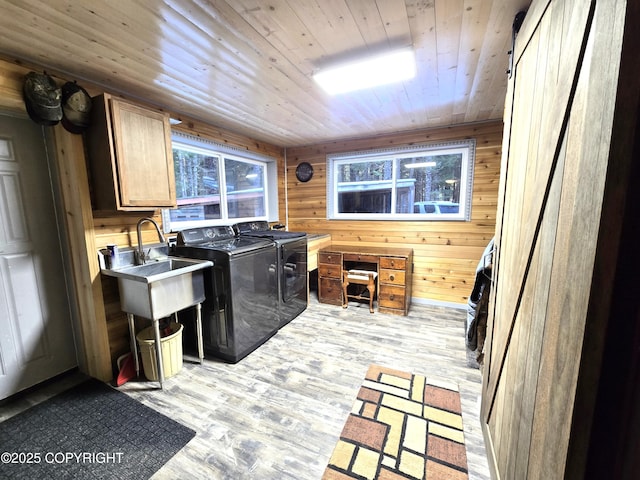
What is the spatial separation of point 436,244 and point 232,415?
9.86 ft

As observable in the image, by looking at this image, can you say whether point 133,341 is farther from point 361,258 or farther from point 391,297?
point 391,297

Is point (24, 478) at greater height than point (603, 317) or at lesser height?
lesser

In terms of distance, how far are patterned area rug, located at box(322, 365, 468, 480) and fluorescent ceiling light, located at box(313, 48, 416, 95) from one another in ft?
7.67

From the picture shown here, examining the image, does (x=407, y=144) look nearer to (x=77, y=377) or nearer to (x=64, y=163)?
(x=64, y=163)

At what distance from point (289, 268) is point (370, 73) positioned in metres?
2.12

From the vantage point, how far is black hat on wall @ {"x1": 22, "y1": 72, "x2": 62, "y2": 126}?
5.43 feet

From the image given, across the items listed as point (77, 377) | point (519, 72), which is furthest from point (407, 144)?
point (77, 377)

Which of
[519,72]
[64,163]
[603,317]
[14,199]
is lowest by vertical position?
[603,317]

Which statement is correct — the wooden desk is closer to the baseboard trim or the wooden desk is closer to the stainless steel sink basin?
the baseboard trim

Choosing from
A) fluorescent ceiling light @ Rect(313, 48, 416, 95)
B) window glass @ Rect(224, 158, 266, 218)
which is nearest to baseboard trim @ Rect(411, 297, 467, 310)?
window glass @ Rect(224, 158, 266, 218)

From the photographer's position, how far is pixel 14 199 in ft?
6.27

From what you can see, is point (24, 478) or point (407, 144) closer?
point (24, 478)

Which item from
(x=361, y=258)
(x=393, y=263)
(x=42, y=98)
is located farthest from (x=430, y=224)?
(x=42, y=98)

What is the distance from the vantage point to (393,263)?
10.9ft
